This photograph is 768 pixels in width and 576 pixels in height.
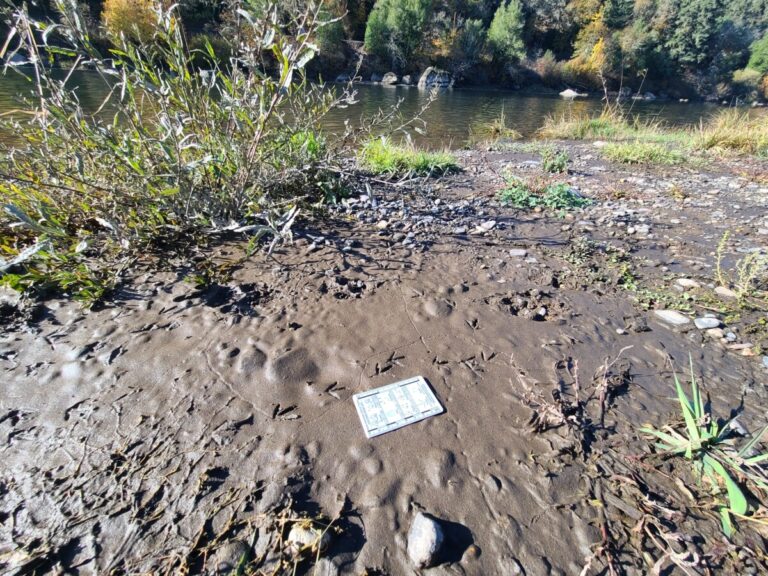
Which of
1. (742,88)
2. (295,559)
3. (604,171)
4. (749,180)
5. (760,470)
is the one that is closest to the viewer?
(295,559)

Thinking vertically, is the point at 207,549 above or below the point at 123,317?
below

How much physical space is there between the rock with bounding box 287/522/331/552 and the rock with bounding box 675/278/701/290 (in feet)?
9.77

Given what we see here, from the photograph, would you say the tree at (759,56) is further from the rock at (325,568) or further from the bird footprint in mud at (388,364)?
the rock at (325,568)

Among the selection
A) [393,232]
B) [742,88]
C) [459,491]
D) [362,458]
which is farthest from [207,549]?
[742,88]

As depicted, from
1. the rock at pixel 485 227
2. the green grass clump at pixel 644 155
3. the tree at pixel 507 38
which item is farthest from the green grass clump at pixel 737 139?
the tree at pixel 507 38

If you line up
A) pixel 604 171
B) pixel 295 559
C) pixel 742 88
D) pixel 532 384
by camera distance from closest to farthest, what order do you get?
pixel 295 559
pixel 532 384
pixel 604 171
pixel 742 88

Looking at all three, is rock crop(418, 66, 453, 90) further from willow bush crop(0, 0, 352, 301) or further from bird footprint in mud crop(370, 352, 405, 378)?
bird footprint in mud crop(370, 352, 405, 378)

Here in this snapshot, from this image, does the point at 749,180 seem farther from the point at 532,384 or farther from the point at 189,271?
the point at 189,271

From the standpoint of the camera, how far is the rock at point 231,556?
43.9 inches

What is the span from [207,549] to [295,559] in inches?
11.5

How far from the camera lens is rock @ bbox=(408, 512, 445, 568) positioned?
1.14 meters

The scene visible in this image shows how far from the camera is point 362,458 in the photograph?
4.73 feet

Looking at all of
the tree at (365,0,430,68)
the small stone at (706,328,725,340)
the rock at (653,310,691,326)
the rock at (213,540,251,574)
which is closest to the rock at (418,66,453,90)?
the tree at (365,0,430,68)

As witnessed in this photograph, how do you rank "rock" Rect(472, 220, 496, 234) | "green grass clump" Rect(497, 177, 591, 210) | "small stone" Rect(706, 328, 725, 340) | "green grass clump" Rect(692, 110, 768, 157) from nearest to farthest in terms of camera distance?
"small stone" Rect(706, 328, 725, 340) < "rock" Rect(472, 220, 496, 234) < "green grass clump" Rect(497, 177, 591, 210) < "green grass clump" Rect(692, 110, 768, 157)
